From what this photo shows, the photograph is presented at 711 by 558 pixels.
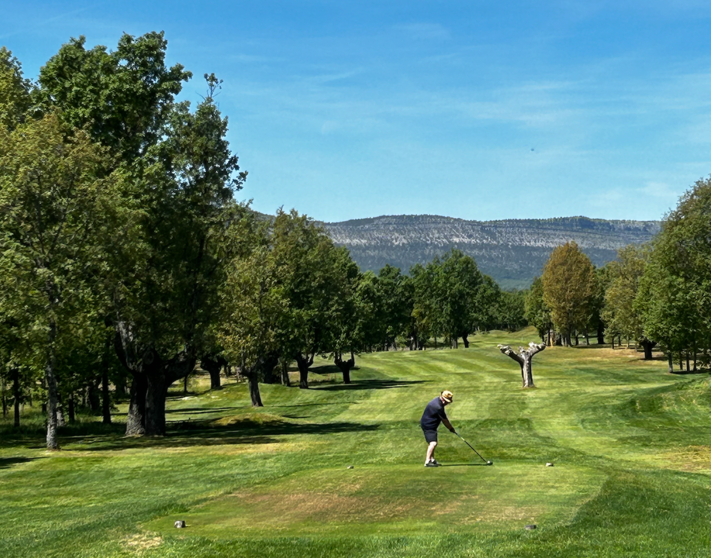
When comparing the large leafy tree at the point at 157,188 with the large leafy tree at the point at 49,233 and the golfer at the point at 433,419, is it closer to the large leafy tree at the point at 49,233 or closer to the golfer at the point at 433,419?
the large leafy tree at the point at 49,233

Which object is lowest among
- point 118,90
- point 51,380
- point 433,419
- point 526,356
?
point 526,356

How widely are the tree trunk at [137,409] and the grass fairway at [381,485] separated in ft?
2.89

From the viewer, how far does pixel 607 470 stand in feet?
65.4

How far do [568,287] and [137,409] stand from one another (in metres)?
86.4

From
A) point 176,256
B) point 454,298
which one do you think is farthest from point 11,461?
point 454,298

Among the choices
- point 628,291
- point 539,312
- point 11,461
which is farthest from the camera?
point 539,312

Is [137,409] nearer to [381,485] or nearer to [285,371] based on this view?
[381,485]

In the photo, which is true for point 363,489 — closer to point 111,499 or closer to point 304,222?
point 111,499

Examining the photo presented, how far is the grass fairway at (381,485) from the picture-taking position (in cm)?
1265

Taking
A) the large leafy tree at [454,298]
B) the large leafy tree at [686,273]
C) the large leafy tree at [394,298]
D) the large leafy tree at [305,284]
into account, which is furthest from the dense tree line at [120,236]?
the large leafy tree at [454,298]

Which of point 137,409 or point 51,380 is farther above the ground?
point 51,380

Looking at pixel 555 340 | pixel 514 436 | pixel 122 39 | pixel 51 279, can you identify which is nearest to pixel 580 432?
pixel 514 436

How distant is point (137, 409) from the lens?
37781 mm

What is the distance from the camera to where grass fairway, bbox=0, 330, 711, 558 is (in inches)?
498
